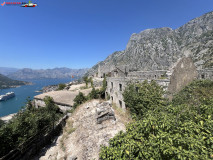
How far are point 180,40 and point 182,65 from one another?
180 metres

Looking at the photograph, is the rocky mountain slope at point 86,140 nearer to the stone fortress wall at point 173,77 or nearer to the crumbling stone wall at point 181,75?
the stone fortress wall at point 173,77

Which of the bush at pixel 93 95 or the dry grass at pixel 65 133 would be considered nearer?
the dry grass at pixel 65 133

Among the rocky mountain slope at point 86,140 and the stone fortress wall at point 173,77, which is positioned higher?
the stone fortress wall at point 173,77

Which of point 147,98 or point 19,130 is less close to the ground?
point 147,98

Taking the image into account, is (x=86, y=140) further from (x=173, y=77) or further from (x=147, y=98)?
(x=173, y=77)

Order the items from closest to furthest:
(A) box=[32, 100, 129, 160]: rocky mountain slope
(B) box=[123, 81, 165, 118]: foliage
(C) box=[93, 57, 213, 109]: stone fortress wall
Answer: (A) box=[32, 100, 129, 160]: rocky mountain slope, (B) box=[123, 81, 165, 118]: foliage, (C) box=[93, 57, 213, 109]: stone fortress wall

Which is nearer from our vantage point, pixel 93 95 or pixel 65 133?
pixel 65 133

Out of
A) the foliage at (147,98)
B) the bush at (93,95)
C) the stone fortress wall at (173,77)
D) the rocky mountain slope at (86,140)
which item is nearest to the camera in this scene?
the rocky mountain slope at (86,140)

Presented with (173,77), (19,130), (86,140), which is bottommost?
(86,140)

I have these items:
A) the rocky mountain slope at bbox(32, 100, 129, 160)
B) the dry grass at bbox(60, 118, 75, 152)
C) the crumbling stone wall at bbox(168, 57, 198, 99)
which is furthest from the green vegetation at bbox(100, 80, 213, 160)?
the dry grass at bbox(60, 118, 75, 152)

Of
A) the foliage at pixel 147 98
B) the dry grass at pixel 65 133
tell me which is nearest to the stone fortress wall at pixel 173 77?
the foliage at pixel 147 98

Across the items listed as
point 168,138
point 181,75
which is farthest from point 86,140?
point 181,75

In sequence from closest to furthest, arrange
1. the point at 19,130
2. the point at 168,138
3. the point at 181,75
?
1. the point at 168,138
2. the point at 19,130
3. the point at 181,75

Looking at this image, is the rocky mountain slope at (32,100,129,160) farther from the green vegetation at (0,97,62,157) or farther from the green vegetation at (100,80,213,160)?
the green vegetation at (100,80,213,160)
